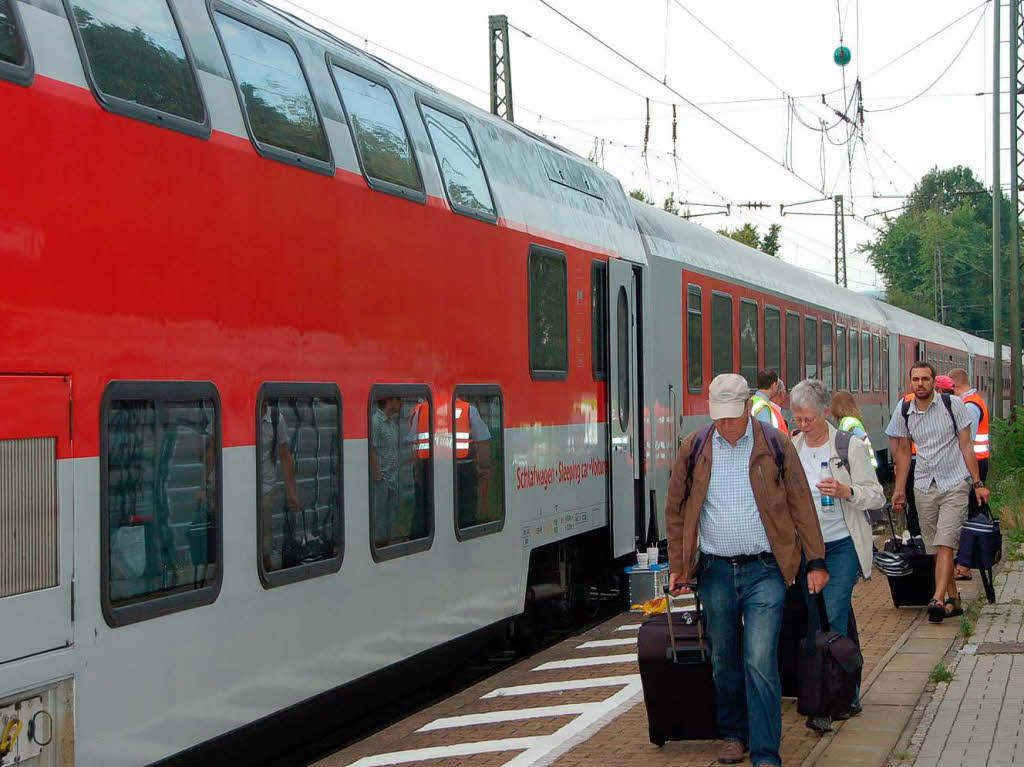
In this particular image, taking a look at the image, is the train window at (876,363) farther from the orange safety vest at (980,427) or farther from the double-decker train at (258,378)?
the double-decker train at (258,378)

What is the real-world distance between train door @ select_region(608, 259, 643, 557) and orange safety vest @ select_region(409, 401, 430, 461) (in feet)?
11.3

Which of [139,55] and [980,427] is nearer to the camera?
[139,55]

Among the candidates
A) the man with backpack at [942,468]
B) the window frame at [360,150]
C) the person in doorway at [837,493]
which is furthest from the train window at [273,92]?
the man with backpack at [942,468]

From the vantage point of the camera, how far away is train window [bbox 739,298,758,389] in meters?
16.7

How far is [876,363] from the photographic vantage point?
27156 mm

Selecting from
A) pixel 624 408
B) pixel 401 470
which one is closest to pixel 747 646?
pixel 401 470

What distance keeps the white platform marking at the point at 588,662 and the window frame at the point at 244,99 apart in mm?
3888

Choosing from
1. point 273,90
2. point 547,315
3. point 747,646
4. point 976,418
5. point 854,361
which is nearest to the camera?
point 747,646

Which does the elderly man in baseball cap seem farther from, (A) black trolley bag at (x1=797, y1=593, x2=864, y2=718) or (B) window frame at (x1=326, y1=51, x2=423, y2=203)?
(B) window frame at (x1=326, y1=51, x2=423, y2=203)

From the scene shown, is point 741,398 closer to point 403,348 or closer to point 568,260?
point 403,348

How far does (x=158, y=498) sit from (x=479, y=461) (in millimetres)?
3596

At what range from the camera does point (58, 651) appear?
4922 millimetres

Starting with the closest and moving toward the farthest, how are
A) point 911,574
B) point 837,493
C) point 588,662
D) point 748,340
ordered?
point 837,493 → point 588,662 → point 911,574 → point 748,340

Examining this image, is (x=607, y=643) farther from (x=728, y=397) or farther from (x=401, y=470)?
(x=728, y=397)
